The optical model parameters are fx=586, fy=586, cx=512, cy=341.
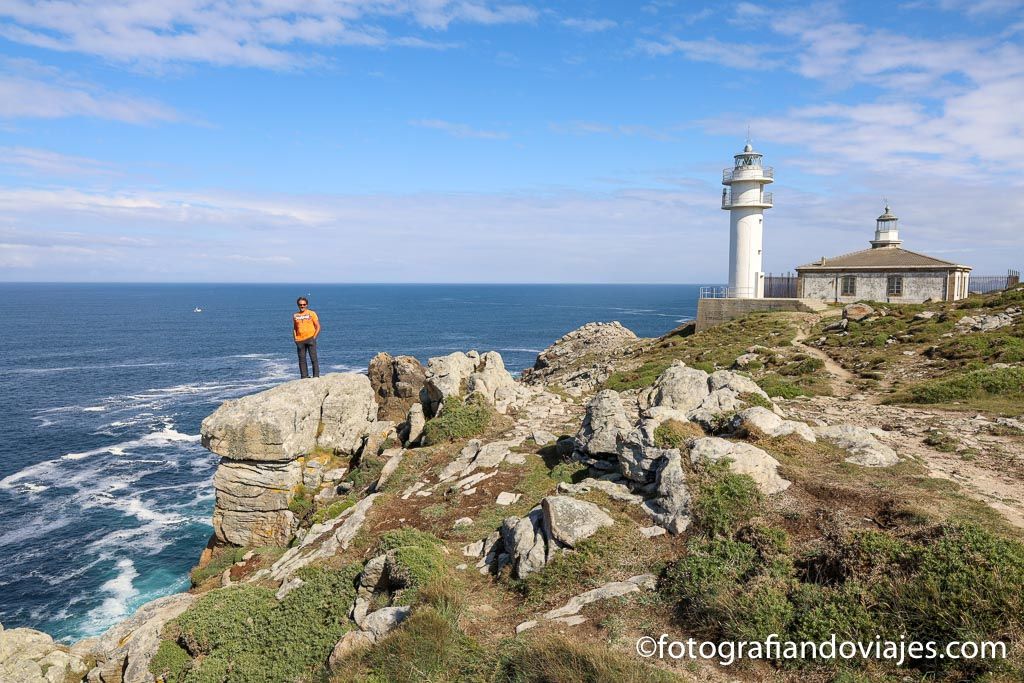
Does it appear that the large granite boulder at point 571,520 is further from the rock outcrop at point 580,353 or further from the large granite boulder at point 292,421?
the rock outcrop at point 580,353

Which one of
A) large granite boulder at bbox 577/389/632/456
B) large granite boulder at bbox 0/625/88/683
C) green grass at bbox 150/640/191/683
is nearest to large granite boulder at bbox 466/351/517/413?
large granite boulder at bbox 577/389/632/456

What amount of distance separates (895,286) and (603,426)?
129ft

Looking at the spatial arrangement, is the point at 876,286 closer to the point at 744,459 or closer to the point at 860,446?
the point at 860,446

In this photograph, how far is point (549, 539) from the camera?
1063cm

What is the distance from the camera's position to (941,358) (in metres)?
24.2

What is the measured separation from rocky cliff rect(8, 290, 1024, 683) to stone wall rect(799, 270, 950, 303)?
90.4 ft

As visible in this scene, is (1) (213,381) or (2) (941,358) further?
(1) (213,381)

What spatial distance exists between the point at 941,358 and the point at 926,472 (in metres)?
16.0

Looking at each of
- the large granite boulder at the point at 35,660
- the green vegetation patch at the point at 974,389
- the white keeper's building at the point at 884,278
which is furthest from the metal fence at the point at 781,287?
the large granite boulder at the point at 35,660

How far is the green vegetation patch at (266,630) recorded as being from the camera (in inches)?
418

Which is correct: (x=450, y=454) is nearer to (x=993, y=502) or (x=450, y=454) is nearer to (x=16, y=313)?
(x=993, y=502)

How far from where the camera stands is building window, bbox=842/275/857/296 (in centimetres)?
4434

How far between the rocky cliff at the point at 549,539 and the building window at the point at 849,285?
90.6ft

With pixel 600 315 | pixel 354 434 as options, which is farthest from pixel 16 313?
pixel 354 434
